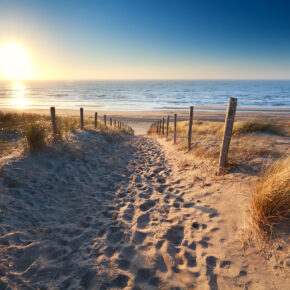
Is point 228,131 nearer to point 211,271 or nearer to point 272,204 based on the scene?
point 272,204

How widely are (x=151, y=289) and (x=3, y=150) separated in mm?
5646

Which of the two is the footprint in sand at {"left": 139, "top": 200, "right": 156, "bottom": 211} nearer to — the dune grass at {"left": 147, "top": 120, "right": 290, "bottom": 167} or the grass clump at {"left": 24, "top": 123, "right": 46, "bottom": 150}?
the dune grass at {"left": 147, "top": 120, "right": 290, "bottom": 167}

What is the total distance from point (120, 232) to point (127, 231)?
13 cm

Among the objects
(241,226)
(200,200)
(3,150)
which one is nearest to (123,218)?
(200,200)

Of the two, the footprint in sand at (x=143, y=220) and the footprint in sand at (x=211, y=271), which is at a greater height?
the footprint in sand at (x=211, y=271)

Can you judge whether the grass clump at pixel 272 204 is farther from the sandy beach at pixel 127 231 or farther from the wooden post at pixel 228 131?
the wooden post at pixel 228 131

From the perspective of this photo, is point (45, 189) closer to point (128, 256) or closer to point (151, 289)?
point (128, 256)

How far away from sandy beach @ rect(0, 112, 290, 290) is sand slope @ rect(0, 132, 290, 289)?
0.01 metres

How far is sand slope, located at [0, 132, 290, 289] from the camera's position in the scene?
2381 millimetres

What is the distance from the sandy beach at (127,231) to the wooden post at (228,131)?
0.34 metres

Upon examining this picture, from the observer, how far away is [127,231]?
3.35 m

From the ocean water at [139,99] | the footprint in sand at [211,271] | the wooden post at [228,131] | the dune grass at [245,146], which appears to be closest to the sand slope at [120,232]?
the footprint in sand at [211,271]

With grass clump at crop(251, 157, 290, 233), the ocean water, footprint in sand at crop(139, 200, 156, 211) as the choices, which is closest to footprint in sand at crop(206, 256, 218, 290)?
grass clump at crop(251, 157, 290, 233)

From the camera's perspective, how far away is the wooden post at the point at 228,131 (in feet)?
15.1
